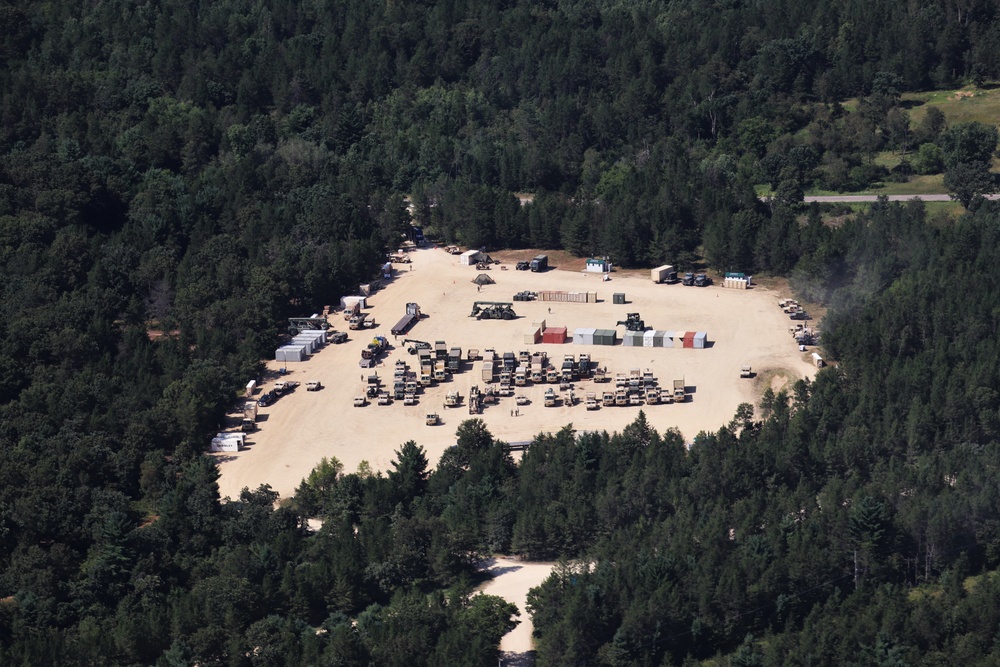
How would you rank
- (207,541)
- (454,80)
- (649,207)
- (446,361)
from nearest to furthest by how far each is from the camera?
(207,541), (446,361), (649,207), (454,80)

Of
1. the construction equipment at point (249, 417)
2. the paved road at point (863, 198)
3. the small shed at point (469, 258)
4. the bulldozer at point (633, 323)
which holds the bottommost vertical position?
the construction equipment at point (249, 417)

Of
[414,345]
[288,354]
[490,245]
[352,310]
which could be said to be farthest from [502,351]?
[490,245]

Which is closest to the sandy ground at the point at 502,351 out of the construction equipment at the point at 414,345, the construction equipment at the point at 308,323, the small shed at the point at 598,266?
the construction equipment at the point at 414,345

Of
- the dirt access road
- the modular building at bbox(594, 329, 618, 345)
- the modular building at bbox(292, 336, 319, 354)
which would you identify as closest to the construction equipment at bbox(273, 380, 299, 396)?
the dirt access road

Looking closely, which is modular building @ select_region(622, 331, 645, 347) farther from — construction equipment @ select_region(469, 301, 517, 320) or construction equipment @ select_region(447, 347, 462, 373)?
construction equipment @ select_region(447, 347, 462, 373)

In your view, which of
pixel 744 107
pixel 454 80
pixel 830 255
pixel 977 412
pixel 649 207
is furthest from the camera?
pixel 454 80

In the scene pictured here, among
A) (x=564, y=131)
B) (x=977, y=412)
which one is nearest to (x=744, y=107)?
(x=564, y=131)

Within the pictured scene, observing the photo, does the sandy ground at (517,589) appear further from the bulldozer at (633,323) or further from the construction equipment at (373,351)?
the bulldozer at (633,323)

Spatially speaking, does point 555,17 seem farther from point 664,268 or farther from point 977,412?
point 977,412
